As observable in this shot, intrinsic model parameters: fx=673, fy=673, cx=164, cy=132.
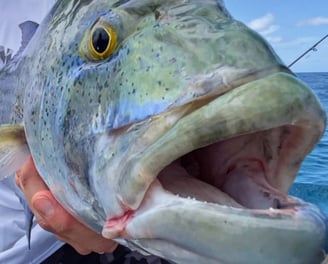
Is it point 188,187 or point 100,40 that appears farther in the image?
point 100,40

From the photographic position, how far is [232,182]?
105cm

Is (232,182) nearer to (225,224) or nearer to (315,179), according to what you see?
(225,224)

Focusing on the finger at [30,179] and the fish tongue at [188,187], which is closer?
the fish tongue at [188,187]

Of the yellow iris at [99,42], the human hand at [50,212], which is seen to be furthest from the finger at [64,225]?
the yellow iris at [99,42]

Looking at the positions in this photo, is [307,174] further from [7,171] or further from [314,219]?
[314,219]

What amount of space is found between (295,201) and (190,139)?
0.19 metres

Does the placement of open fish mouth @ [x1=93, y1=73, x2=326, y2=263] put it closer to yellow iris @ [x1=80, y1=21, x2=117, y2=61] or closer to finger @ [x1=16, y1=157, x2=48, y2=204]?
yellow iris @ [x1=80, y1=21, x2=117, y2=61]

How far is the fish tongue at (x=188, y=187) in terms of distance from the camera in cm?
99

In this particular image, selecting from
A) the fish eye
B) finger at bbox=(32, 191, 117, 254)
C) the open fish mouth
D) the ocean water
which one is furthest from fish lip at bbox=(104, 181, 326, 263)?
the ocean water

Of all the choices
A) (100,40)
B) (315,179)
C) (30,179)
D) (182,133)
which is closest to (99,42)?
(100,40)

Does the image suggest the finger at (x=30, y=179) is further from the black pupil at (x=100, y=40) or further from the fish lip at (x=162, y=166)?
the fish lip at (x=162, y=166)

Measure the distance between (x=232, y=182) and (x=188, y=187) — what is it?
8cm

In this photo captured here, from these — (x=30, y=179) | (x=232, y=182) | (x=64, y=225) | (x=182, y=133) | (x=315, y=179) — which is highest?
(x=182, y=133)

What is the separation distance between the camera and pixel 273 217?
35.6 inches
